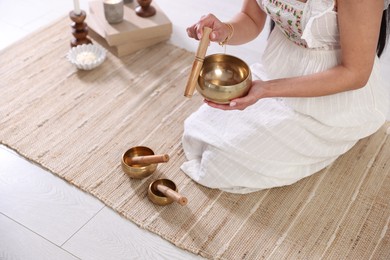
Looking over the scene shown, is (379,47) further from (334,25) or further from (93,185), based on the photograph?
(93,185)

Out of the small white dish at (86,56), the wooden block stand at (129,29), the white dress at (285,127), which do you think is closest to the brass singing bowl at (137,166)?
the white dress at (285,127)

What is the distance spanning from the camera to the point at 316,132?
176cm

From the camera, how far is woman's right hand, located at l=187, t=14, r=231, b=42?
1575 mm

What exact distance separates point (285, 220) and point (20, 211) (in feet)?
3.01

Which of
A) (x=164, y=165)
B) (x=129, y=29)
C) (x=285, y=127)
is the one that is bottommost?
(x=164, y=165)

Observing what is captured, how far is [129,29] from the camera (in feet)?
8.11

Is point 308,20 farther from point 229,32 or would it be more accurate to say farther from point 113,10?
point 113,10

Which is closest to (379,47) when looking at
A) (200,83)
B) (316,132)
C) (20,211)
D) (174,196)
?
(316,132)

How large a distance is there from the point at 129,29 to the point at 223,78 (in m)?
1.03

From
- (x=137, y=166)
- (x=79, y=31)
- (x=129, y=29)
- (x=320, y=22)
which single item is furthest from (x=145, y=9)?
(x=320, y=22)

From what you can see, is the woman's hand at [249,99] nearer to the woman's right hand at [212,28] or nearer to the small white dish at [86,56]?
the woman's right hand at [212,28]

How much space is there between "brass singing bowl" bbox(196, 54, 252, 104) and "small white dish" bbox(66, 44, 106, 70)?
3.16 ft

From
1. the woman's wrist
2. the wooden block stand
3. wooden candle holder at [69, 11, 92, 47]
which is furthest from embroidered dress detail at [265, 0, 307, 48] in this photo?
wooden candle holder at [69, 11, 92, 47]

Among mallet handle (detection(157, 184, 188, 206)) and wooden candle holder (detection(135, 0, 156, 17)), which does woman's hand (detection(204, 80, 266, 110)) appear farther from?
wooden candle holder (detection(135, 0, 156, 17))
